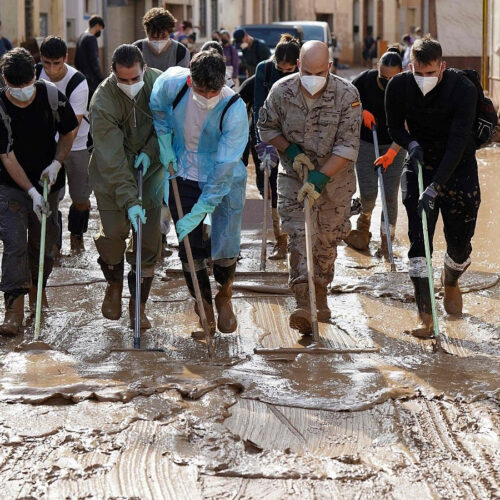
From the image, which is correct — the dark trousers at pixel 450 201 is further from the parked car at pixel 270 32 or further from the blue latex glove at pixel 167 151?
the parked car at pixel 270 32

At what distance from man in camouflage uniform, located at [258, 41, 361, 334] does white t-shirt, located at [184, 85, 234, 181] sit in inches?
18.3

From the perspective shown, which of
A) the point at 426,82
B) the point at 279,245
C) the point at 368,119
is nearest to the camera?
the point at 426,82

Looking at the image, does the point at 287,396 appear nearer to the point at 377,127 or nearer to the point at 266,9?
the point at 377,127

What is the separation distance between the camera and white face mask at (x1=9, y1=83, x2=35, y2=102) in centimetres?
672

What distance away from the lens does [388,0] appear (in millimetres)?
53938

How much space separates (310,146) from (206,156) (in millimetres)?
678

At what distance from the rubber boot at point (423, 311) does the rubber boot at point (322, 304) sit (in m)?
0.61

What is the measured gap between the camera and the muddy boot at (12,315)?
6.83 metres

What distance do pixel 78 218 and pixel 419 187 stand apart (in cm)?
357

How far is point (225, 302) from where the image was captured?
6.82 meters

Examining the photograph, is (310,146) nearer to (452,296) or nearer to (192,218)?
(192,218)

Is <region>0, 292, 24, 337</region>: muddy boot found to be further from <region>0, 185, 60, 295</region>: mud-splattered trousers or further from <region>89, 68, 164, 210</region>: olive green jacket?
<region>89, 68, 164, 210</region>: olive green jacket

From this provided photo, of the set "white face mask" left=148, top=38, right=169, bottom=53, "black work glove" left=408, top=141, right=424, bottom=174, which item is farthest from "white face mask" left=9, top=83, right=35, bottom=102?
"black work glove" left=408, top=141, right=424, bottom=174

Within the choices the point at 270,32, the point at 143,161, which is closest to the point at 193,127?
the point at 143,161
